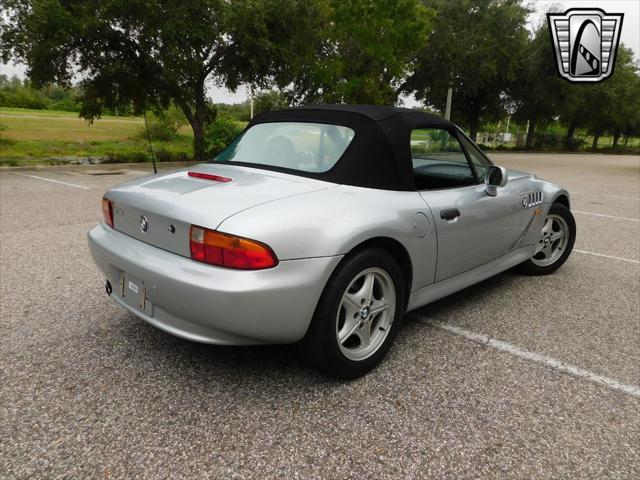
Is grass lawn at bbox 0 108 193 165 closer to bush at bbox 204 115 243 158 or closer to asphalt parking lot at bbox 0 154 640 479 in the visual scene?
bush at bbox 204 115 243 158

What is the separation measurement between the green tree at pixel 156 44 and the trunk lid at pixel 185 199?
11586mm

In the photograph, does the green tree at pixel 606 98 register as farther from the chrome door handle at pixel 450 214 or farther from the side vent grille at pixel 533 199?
the chrome door handle at pixel 450 214

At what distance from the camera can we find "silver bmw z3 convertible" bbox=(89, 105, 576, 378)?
2135 millimetres

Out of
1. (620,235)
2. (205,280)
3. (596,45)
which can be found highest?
(596,45)

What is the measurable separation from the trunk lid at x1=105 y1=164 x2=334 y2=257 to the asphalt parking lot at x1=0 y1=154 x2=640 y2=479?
0.78 metres

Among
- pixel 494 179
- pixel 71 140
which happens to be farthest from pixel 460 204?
pixel 71 140

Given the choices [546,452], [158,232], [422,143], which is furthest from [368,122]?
[546,452]

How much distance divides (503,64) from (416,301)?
101ft

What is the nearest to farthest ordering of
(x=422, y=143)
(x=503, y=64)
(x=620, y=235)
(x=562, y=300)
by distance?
(x=422, y=143) < (x=562, y=300) < (x=620, y=235) < (x=503, y=64)

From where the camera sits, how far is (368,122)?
→ 2822 millimetres

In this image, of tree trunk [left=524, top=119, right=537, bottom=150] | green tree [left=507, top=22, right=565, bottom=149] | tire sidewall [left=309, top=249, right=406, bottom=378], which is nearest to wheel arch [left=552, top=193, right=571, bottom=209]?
tire sidewall [left=309, top=249, right=406, bottom=378]

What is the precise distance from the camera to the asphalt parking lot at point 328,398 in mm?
1968

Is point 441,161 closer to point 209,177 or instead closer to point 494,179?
point 494,179

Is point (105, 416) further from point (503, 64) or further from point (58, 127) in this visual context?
point (503, 64)
